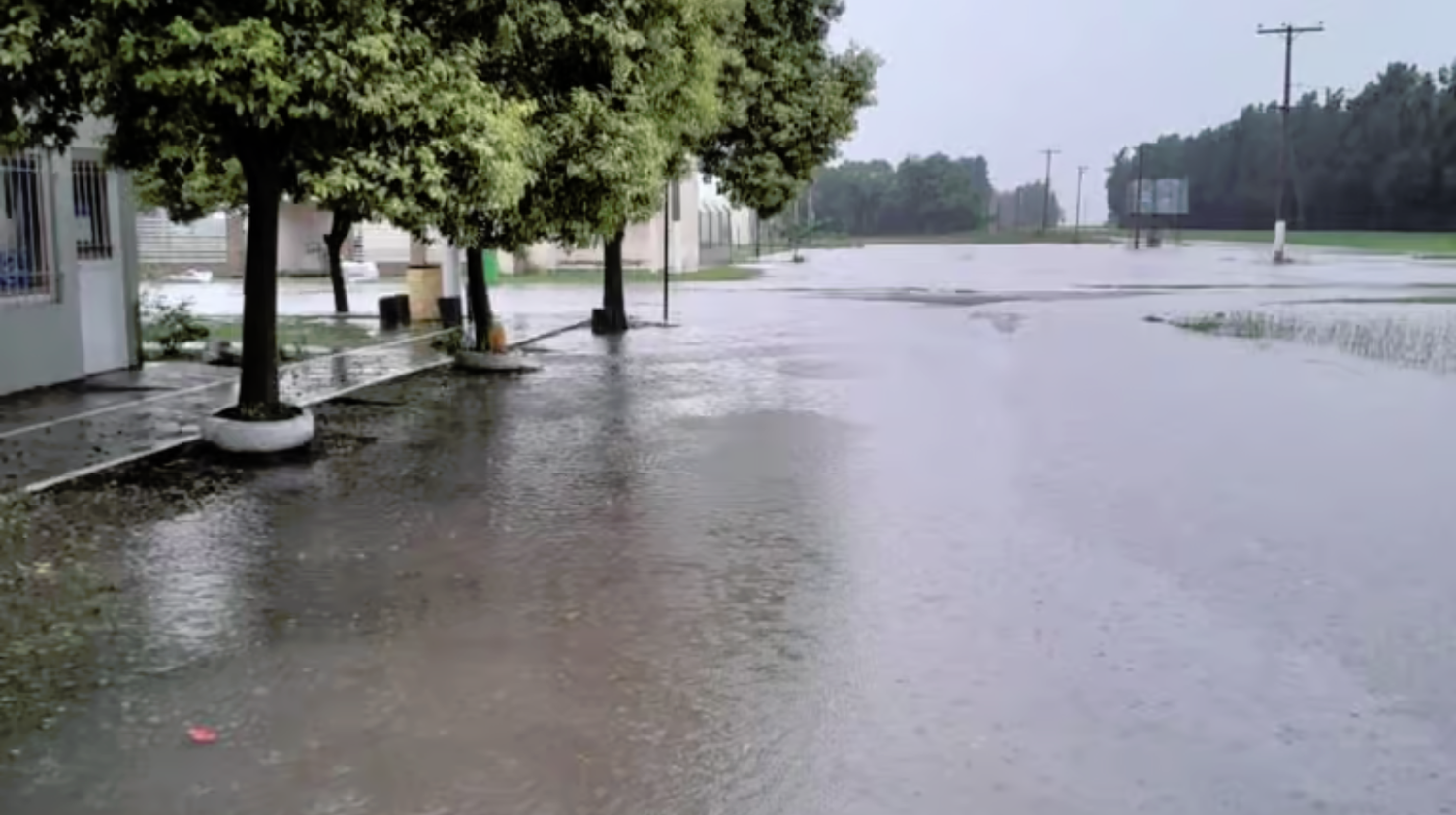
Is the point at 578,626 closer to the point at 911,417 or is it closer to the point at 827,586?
the point at 827,586

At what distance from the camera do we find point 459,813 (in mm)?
4027

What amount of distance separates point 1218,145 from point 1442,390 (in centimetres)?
11935

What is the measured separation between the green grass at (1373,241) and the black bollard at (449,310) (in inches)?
2102

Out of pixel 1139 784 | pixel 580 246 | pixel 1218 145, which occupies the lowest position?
pixel 1139 784

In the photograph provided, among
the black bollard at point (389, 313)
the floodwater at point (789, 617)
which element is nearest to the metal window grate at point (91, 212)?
the floodwater at point (789, 617)

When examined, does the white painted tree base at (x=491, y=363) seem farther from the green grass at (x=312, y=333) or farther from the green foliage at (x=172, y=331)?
the green foliage at (x=172, y=331)

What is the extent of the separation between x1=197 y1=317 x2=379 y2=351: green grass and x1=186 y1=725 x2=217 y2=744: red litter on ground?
15.1 m

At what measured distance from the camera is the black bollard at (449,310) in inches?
957

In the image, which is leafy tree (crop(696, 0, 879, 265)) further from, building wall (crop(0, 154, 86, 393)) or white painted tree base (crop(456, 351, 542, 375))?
building wall (crop(0, 154, 86, 393))

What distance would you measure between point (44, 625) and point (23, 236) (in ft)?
30.7

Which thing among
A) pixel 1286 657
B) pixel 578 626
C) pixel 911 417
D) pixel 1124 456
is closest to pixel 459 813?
pixel 578 626

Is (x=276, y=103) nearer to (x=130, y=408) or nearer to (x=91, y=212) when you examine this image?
(x=130, y=408)

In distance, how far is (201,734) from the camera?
182 inches

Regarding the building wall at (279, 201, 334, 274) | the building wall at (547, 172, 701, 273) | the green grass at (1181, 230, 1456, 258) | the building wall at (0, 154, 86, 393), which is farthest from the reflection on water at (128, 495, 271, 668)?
the green grass at (1181, 230, 1456, 258)
